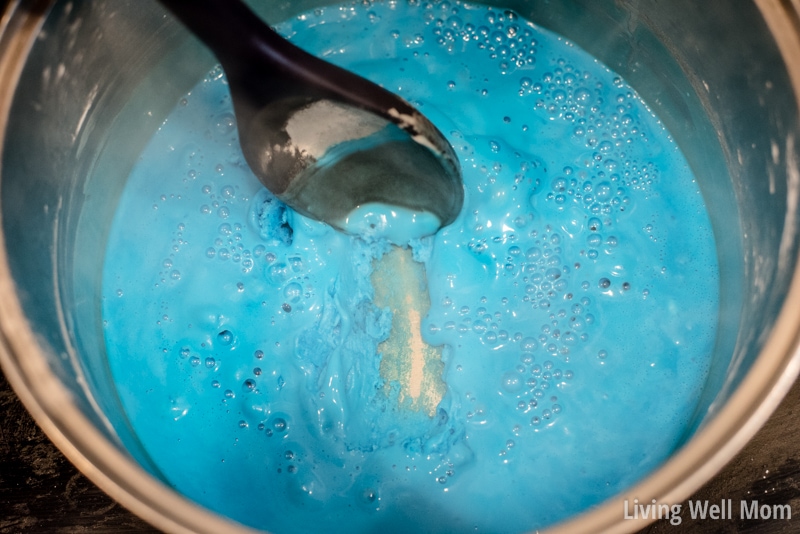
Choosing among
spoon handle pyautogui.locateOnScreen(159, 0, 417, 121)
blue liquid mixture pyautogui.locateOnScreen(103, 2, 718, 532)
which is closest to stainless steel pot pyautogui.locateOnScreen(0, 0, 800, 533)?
blue liquid mixture pyautogui.locateOnScreen(103, 2, 718, 532)

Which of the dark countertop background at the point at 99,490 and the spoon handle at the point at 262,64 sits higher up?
the spoon handle at the point at 262,64

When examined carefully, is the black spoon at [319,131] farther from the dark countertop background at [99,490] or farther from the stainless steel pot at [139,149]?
the dark countertop background at [99,490]

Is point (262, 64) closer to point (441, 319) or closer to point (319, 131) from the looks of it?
point (319, 131)

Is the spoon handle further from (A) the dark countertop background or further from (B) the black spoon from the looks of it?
(A) the dark countertop background

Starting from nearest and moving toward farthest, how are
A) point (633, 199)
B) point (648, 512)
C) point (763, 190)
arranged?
point (648, 512)
point (763, 190)
point (633, 199)

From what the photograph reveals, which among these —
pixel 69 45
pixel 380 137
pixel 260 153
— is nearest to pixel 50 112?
pixel 69 45

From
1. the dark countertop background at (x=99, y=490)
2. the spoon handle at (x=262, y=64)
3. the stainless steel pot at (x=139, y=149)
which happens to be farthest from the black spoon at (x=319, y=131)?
the dark countertop background at (x=99, y=490)

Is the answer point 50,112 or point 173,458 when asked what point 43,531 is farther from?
point 50,112
